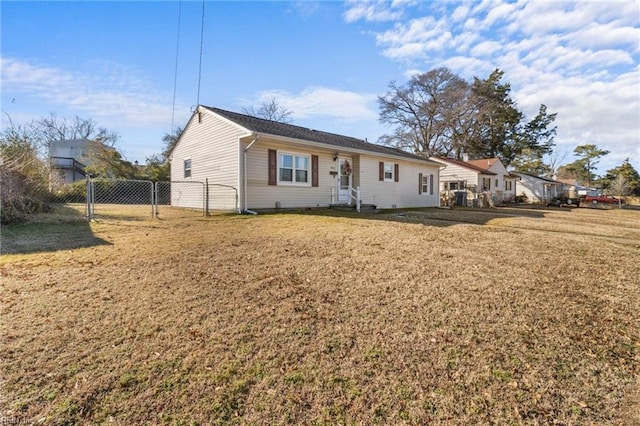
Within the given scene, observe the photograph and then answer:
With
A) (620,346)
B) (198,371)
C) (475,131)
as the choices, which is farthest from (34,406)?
(475,131)

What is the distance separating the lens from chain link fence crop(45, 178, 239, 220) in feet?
30.4

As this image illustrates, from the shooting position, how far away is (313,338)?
8.56 ft

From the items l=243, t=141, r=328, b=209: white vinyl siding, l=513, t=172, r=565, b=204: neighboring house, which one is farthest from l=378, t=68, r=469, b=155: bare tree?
l=243, t=141, r=328, b=209: white vinyl siding

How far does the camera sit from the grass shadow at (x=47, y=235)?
5.19 metres

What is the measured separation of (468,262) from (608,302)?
1652 mm

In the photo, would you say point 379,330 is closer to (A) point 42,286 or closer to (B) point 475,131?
(A) point 42,286

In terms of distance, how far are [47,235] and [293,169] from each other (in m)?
7.70

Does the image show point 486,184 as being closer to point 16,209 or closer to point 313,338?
point 313,338

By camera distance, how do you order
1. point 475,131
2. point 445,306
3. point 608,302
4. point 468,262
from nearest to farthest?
point 445,306 < point 608,302 < point 468,262 < point 475,131

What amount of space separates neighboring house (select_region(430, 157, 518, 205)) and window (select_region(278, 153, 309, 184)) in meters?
14.2

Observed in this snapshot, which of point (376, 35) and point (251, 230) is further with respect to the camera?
point (376, 35)

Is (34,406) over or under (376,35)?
under

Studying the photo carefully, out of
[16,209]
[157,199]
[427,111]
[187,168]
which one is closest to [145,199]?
[187,168]

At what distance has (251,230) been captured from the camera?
23.0 ft
